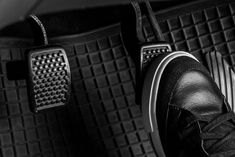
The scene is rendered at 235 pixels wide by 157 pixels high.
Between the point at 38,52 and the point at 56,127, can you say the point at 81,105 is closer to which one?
the point at 56,127

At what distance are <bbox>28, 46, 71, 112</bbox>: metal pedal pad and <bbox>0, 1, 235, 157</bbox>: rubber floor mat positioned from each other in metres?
0.09

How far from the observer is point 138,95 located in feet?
2.91

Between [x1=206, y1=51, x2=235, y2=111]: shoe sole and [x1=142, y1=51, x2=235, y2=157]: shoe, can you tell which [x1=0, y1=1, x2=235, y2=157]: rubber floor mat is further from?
→ [x1=142, y1=51, x2=235, y2=157]: shoe

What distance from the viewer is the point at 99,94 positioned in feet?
3.24

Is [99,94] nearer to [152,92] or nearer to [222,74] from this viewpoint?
[152,92]

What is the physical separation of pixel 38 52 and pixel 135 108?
0.96 feet

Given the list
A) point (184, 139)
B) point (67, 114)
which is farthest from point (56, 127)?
point (184, 139)

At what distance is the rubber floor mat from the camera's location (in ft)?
3.03

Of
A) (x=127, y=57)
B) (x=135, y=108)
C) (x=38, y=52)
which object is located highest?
(x=38, y=52)

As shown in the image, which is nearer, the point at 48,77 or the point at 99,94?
the point at 48,77

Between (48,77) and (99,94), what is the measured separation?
179 millimetres

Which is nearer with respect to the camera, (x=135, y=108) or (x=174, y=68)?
(x=174, y=68)

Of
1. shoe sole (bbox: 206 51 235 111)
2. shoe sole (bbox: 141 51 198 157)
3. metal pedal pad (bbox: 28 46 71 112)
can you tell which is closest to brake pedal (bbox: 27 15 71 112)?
metal pedal pad (bbox: 28 46 71 112)

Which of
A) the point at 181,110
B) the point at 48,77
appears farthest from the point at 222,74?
the point at 48,77
